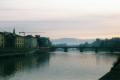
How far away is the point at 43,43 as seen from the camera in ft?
650

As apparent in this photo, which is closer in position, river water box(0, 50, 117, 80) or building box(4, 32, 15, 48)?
river water box(0, 50, 117, 80)

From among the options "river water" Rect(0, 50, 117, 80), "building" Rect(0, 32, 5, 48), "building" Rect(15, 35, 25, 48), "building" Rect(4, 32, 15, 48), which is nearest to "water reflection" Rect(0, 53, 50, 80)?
"river water" Rect(0, 50, 117, 80)

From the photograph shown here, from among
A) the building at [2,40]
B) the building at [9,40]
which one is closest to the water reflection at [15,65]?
the building at [2,40]

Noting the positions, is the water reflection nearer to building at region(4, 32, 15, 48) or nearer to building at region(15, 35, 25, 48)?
building at region(4, 32, 15, 48)

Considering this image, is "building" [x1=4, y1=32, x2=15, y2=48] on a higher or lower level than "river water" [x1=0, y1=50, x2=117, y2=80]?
higher

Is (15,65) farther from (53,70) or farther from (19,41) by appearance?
(19,41)

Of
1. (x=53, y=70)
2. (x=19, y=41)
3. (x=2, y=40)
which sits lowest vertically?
(x=53, y=70)

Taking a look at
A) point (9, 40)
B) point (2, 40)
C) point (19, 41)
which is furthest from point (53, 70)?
point (19, 41)

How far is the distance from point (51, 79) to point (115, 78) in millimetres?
13182

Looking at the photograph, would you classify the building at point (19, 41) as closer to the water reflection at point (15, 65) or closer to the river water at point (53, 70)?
the water reflection at point (15, 65)

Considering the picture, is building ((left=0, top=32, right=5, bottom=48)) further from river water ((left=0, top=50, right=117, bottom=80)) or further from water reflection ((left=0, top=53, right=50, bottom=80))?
river water ((left=0, top=50, right=117, bottom=80))

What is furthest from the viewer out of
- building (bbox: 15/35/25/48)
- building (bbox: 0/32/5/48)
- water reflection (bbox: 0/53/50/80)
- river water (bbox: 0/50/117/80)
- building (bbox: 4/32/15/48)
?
building (bbox: 15/35/25/48)

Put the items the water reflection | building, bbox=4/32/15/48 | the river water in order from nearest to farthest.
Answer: the river water
the water reflection
building, bbox=4/32/15/48

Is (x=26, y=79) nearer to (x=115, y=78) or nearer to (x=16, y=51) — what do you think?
(x=115, y=78)
